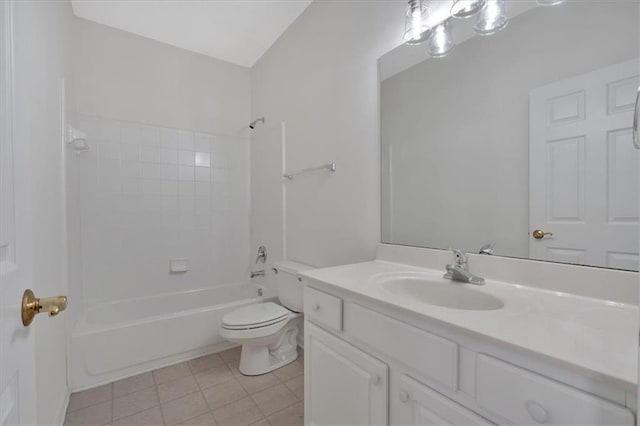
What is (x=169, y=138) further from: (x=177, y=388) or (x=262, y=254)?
(x=177, y=388)

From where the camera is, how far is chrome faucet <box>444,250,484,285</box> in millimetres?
1081

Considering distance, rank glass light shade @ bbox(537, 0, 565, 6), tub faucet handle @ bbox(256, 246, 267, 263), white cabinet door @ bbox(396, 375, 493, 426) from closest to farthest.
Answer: white cabinet door @ bbox(396, 375, 493, 426) → glass light shade @ bbox(537, 0, 565, 6) → tub faucet handle @ bbox(256, 246, 267, 263)

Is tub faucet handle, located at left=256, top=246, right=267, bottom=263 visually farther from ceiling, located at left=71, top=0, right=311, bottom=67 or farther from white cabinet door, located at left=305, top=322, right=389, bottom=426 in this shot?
ceiling, located at left=71, top=0, right=311, bottom=67

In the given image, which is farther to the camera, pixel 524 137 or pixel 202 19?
pixel 202 19

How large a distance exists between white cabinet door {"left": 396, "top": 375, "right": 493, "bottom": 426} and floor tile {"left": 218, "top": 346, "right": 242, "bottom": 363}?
1.58 metres

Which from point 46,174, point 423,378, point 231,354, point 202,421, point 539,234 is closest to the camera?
point 423,378

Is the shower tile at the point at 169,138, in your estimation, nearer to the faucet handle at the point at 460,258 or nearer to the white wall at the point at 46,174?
the white wall at the point at 46,174

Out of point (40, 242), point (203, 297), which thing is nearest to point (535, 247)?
point (40, 242)

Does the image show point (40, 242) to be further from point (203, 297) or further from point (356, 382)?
point (203, 297)

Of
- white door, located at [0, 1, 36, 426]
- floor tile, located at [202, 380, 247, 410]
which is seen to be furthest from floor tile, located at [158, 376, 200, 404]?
white door, located at [0, 1, 36, 426]

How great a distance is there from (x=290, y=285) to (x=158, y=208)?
1450 millimetres

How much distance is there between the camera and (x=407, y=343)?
82 centimetres

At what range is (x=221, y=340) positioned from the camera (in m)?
2.20

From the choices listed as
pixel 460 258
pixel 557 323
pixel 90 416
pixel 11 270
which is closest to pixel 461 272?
pixel 460 258
